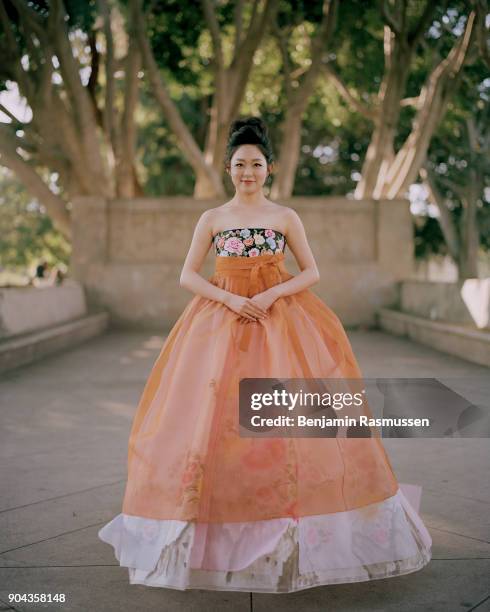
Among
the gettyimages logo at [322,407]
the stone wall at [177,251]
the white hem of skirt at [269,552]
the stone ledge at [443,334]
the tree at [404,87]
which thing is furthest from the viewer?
the tree at [404,87]

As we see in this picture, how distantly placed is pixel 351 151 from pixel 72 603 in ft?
87.3

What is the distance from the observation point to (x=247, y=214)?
10.9 ft

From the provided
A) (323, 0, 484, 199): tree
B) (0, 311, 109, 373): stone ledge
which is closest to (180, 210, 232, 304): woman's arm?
(0, 311, 109, 373): stone ledge

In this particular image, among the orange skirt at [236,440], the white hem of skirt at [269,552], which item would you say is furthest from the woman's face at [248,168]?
the white hem of skirt at [269,552]

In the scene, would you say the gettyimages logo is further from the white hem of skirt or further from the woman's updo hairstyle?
the woman's updo hairstyle

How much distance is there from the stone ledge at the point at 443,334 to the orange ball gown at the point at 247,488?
6150mm

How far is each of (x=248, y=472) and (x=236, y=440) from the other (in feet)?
0.41

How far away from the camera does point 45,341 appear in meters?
10.3

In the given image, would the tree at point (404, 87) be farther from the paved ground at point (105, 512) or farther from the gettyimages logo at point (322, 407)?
the gettyimages logo at point (322, 407)

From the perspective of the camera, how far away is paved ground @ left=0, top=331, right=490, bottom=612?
2771mm

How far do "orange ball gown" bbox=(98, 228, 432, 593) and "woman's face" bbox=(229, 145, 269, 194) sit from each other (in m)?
0.56

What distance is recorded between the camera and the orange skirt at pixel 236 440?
2768 millimetres

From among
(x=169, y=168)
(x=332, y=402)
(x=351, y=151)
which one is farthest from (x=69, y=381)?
(x=351, y=151)

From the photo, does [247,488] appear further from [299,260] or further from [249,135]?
[249,135]
